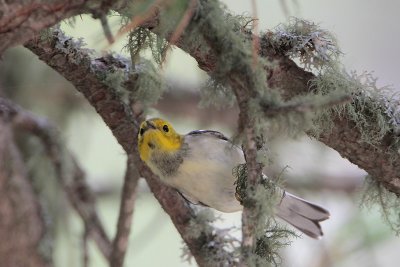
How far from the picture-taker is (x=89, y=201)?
232cm

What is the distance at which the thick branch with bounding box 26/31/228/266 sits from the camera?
149 cm

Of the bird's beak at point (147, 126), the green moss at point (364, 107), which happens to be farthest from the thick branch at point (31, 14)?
the bird's beak at point (147, 126)

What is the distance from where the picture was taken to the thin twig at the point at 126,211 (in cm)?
193

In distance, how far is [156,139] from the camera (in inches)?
74.4

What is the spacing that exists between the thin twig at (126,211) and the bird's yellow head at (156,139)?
83 mm

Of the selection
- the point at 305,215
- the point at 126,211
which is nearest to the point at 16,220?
the point at 126,211

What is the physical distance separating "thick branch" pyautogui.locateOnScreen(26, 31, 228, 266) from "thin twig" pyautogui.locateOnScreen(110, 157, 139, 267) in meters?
0.09

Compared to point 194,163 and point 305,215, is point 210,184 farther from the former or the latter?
point 305,215

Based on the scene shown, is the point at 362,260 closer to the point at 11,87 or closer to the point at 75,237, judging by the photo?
the point at 75,237

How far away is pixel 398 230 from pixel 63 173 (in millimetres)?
1128

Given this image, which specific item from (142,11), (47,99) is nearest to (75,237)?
(47,99)

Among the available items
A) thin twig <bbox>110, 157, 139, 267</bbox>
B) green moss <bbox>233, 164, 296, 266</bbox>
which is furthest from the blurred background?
green moss <bbox>233, 164, 296, 266</bbox>

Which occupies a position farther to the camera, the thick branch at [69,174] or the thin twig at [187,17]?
the thick branch at [69,174]

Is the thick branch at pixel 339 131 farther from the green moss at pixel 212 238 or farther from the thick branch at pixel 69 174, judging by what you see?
the thick branch at pixel 69 174
